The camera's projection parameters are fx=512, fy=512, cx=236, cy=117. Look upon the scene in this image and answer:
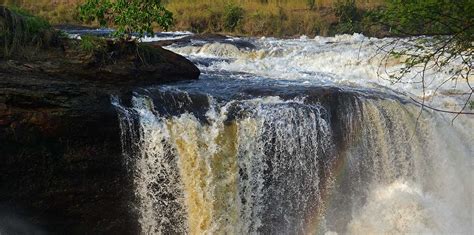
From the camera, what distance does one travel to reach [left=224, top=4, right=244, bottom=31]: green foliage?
69.4 feet

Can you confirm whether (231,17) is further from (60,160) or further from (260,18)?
(60,160)

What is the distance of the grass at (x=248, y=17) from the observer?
21.1m

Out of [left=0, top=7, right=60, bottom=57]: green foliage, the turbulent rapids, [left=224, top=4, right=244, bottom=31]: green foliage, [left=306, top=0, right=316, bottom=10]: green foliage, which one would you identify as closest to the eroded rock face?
the turbulent rapids

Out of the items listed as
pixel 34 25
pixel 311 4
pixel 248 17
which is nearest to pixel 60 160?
pixel 34 25

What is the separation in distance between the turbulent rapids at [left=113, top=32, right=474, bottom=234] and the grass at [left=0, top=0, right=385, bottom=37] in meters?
12.3

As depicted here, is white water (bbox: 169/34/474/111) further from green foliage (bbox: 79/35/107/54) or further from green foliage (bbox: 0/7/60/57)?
green foliage (bbox: 0/7/60/57)

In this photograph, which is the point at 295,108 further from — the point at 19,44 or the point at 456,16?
the point at 19,44

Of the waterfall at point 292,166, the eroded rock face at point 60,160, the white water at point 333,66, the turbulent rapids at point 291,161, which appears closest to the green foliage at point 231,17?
the white water at point 333,66

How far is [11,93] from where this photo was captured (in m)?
5.86

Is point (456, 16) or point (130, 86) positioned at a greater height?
point (456, 16)

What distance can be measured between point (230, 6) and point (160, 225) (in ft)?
51.4

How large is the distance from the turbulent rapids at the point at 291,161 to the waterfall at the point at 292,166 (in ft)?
0.05

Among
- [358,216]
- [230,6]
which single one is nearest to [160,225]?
[358,216]

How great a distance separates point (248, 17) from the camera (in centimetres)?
2141
